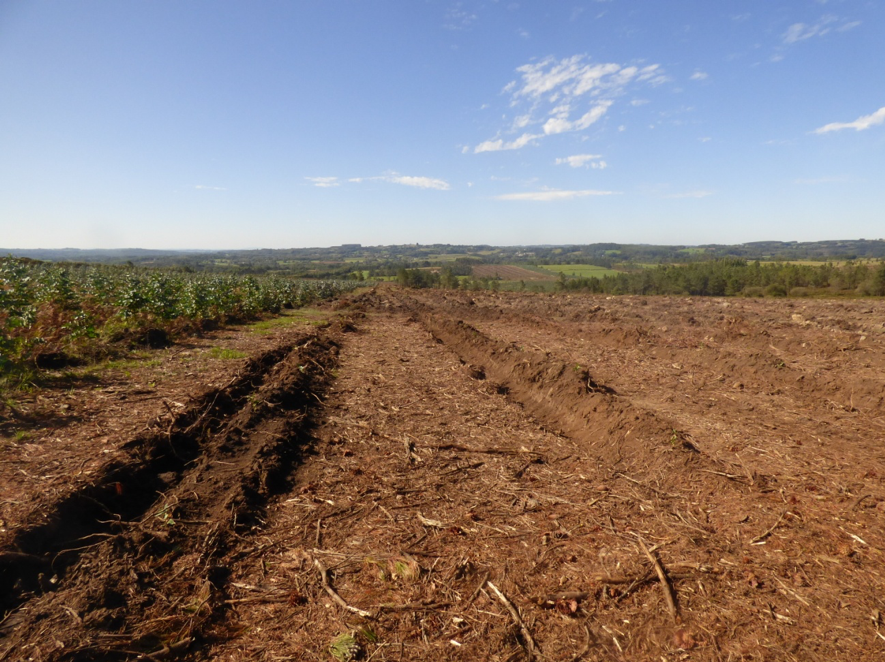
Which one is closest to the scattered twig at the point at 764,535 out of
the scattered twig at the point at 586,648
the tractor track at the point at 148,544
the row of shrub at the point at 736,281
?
the scattered twig at the point at 586,648

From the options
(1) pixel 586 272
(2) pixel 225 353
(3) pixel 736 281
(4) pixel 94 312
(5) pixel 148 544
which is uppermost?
(1) pixel 586 272

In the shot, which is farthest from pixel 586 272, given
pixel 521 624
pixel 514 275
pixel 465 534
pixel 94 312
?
pixel 521 624

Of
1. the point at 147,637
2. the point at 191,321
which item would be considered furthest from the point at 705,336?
the point at 191,321

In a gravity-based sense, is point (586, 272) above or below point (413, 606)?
above

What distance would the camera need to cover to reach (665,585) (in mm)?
3682

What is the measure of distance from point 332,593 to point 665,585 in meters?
2.84

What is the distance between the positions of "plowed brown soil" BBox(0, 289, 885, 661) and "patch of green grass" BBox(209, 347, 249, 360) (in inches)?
145

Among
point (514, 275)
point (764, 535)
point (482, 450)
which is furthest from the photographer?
point (514, 275)

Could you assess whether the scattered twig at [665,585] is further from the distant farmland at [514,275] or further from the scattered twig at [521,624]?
the distant farmland at [514,275]

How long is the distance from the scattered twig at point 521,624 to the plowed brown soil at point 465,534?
0.01 meters

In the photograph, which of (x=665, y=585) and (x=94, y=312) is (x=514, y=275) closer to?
(x=94, y=312)

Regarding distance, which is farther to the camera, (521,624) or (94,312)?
(94,312)

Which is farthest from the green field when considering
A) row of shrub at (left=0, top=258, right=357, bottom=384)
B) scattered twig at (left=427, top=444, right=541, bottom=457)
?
scattered twig at (left=427, top=444, right=541, bottom=457)

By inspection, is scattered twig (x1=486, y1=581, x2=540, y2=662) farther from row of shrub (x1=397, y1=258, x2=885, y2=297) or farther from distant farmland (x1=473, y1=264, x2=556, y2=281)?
distant farmland (x1=473, y1=264, x2=556, y2=281)
